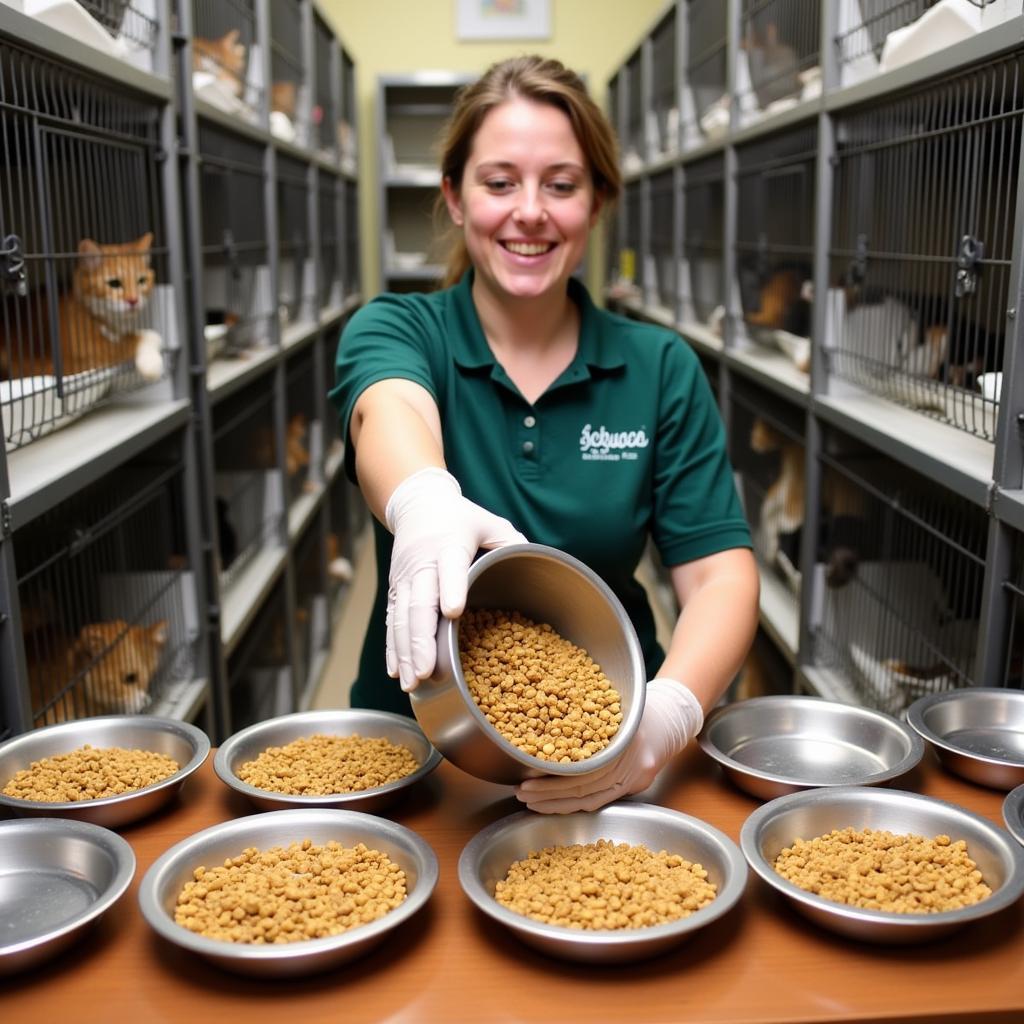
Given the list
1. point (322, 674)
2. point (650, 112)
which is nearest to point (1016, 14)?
point (322, 674)

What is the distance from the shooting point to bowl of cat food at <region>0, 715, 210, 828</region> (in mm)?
1036

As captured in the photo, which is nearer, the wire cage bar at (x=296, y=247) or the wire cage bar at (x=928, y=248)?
the wire cage bar at (x=928, y=248)

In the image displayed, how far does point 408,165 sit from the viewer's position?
6.04 m

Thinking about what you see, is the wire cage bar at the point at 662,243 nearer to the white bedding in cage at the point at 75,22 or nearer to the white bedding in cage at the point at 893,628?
the white bedding in cage at the point at 893,628

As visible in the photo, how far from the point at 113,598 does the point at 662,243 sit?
318cm

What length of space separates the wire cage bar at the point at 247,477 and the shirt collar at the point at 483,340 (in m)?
1.37

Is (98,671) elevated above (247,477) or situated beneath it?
situated beneath

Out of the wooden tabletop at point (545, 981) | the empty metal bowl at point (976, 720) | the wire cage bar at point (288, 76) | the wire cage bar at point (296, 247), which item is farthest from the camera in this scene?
the wire cage bar at point (296, 247)

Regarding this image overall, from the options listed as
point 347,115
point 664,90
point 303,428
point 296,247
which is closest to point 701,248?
point 664,90

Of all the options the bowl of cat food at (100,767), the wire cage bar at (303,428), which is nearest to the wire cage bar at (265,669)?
the wire cage bar at (303,428)

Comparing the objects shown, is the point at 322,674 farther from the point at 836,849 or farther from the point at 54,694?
the point at 836,849

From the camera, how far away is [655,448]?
1.65 meters

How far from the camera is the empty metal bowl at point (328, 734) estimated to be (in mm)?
1050

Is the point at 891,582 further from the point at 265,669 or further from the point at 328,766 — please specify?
the point at 265,669
